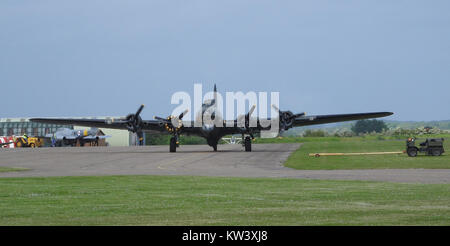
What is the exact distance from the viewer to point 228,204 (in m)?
14.6

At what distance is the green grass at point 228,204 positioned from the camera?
11.6 meters

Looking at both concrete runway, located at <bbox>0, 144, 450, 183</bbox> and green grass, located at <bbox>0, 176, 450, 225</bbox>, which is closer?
green grass, located at <bbox>0, 176, 450, 225</bbox>

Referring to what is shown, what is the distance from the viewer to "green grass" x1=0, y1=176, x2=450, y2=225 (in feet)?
37.9

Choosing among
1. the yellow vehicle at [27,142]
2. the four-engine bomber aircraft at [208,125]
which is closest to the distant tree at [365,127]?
the yellow vehicle at [27,142]

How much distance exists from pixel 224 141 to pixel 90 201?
111 metres

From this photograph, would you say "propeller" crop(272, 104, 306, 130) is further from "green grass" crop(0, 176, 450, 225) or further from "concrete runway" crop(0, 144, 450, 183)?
"green grass" crop(0, 176, 450, 225)

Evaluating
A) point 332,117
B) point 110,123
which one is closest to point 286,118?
point 332,117

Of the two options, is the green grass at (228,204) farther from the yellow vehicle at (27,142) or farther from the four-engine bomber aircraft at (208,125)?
the yellow vehicle at (27,142)

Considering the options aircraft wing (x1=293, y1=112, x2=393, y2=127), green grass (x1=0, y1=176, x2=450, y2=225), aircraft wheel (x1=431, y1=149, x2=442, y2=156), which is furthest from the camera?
aircraft wing (x1=293, y1=112, x2=393, y2=127)

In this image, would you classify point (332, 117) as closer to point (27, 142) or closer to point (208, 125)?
point (208, 125)

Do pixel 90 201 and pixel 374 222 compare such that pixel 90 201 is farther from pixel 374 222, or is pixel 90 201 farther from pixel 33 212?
pixel 374 222

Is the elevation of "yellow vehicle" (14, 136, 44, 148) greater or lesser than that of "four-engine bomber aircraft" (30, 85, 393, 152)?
lesser

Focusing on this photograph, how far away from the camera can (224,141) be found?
126 m

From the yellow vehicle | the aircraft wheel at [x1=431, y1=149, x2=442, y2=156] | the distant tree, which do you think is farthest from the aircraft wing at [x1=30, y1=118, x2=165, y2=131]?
the distant tree
